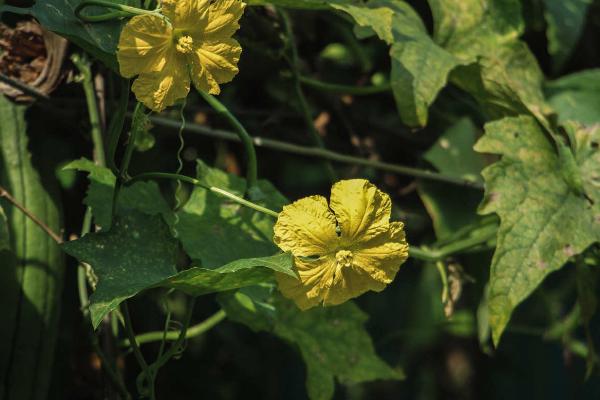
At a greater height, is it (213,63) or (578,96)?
(213,63)

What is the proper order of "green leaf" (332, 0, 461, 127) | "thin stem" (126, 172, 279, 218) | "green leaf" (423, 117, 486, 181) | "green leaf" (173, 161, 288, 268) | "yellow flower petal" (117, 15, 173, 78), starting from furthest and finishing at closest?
"green leaf" (423, 117, 486, 181) < "green leaf" (332, 0, 461, 127) < "green leaf" (173, 161, 288, 268) < "thin stem" (126, 172, 279, 218) < "yellow flower petal" (117, 15, 173, 78)

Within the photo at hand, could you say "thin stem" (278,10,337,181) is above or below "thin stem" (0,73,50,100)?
below

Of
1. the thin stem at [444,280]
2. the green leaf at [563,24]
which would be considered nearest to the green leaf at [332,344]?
the thin stem at [444,280]

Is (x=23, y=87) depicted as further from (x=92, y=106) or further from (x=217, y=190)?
(x=217, y=190)

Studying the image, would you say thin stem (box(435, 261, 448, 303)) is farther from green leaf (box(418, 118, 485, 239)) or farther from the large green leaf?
the large green leaf

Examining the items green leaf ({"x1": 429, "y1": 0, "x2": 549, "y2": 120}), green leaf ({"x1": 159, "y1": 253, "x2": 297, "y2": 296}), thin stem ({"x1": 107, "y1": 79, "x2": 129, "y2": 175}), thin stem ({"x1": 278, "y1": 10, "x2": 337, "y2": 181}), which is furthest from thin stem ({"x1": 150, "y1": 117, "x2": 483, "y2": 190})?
green leaf ({"x1": 159, "y1": 253, "x2": 297, "y2": 296})

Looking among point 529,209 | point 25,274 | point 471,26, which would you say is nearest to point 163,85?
point 25,274

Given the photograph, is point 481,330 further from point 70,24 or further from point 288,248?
point 70,24
